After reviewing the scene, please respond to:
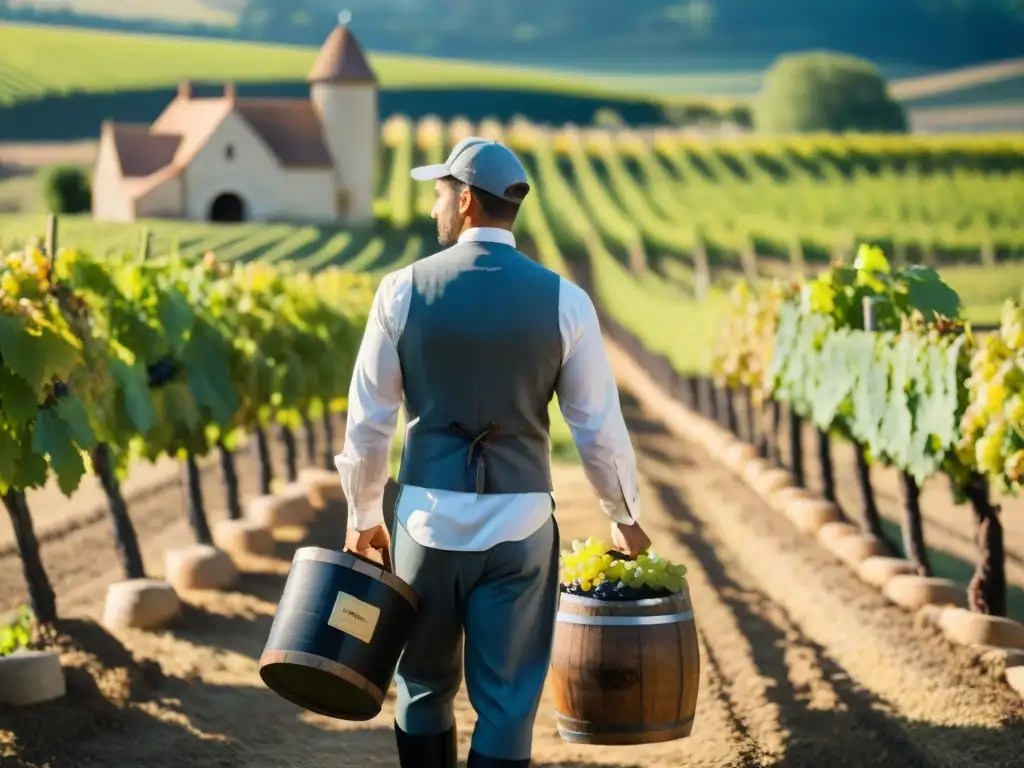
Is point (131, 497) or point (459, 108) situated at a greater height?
point (459, 108)

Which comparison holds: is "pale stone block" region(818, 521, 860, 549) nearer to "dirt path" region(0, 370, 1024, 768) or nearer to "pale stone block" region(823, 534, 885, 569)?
"pale stone block" region(823, 534, 885, 569)

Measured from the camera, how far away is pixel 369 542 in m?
4.32

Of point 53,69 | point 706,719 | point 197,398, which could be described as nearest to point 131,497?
point 197,398

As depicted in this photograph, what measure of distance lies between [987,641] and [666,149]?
57.3 meters

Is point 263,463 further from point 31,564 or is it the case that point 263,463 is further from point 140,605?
point 31,564

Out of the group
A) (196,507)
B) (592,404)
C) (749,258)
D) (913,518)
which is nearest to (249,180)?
(749,258)

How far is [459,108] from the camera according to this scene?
70000 mm

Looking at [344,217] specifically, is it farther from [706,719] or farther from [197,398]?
[706,719]

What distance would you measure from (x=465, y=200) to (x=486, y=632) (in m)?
1.00

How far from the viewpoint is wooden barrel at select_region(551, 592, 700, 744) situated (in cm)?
457

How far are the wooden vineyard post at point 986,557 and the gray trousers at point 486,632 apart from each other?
434 centimetres

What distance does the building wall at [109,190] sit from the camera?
149 feet

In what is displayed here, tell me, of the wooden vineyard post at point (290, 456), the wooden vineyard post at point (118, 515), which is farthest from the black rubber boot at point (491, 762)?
the wooden vineyard post at point (290, 456)

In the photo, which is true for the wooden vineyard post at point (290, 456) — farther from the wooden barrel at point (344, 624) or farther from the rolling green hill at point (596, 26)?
the rolling green hill at point (596, 26)
